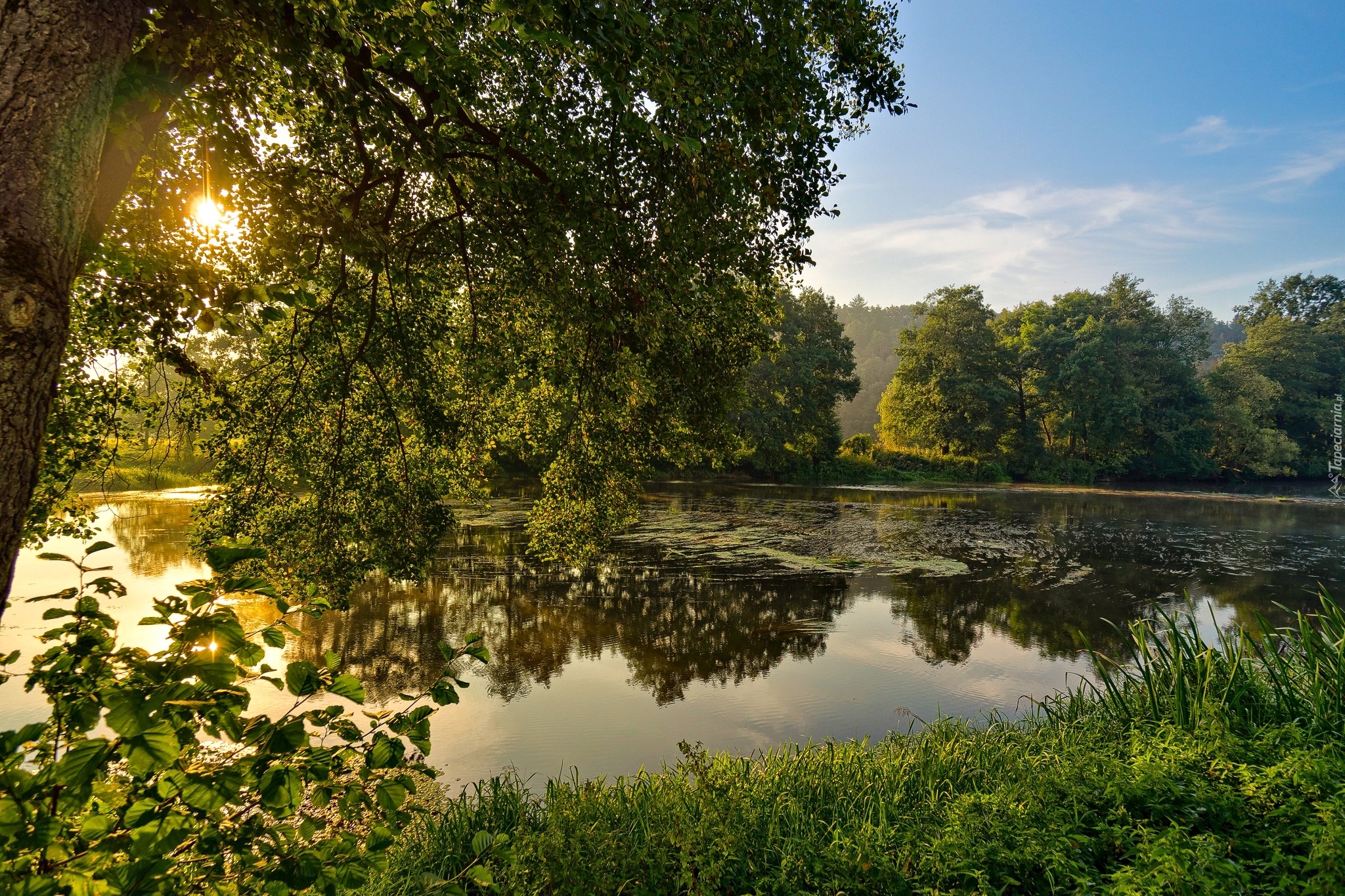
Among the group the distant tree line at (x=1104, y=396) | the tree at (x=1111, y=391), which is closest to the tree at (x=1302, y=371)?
the distant tree line at (x=1104, y=396)

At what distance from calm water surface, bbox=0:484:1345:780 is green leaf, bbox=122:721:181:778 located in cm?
546

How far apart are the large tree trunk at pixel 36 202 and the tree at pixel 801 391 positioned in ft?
109

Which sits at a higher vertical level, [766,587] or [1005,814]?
[1005,814]

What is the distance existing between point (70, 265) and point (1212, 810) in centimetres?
552

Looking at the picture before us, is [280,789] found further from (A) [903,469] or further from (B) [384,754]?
(A) [903,469]

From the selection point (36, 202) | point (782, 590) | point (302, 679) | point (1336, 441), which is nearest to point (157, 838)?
point (302, 679)

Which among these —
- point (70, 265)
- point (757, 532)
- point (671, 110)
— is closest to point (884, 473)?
point (757, 532)

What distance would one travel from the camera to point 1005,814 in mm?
3533

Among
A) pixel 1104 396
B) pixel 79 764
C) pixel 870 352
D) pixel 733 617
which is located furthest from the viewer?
pixel 870 352

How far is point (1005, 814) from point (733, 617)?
7730 millimetres

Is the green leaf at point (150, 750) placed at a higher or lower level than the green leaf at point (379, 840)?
higher

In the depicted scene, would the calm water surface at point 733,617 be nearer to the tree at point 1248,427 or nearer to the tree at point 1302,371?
the tree at point 1248,427

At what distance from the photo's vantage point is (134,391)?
4.93 metres

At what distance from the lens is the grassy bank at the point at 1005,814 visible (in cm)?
301
